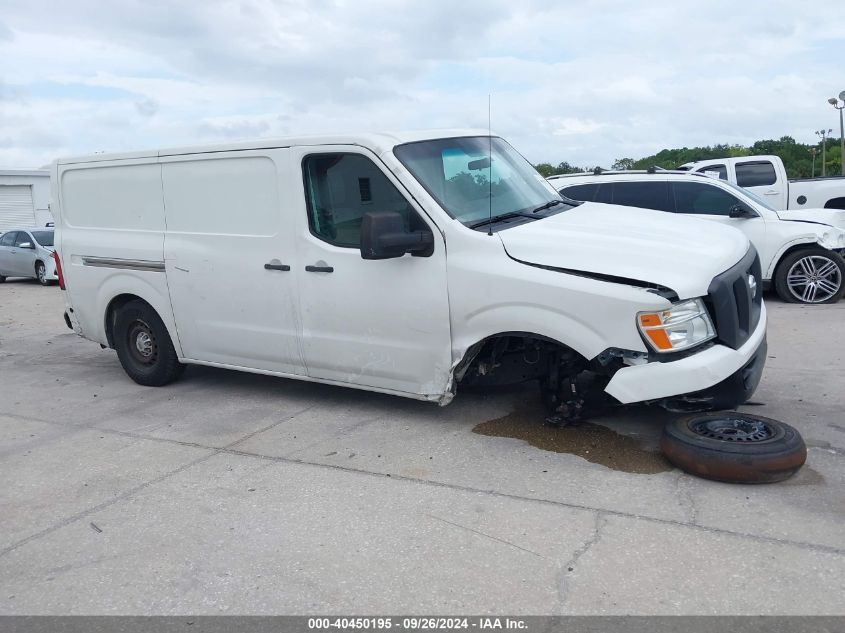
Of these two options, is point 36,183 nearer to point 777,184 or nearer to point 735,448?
point 777,184

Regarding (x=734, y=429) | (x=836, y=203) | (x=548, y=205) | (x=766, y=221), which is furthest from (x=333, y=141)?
(x=836, y=203)

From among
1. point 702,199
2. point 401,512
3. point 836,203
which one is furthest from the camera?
point 836,203

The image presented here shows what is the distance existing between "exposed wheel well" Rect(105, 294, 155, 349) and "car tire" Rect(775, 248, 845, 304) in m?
7.98

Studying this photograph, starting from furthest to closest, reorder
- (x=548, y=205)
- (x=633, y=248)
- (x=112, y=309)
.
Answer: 1. (x=112, y=309)
2. (x=548, y=205)
3. (x=633, y=248)

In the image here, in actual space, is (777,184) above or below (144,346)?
above

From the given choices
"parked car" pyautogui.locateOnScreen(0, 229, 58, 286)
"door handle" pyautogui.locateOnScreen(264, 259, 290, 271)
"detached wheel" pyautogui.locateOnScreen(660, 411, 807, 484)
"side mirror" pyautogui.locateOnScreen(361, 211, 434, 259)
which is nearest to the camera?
"detached wheel" pyautogui.locateOnScreen(660, 411, 807, 484)

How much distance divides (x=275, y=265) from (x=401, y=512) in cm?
243

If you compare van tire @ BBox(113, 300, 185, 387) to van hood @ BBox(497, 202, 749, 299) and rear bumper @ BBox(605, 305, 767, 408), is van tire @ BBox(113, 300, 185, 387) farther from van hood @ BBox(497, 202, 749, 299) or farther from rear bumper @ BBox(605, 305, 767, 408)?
rear bumper @ BBox(605, 305, 767, 408)

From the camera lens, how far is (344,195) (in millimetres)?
5742

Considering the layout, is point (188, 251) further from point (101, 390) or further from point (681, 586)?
point (681, 586)

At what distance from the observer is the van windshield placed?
5461 mm

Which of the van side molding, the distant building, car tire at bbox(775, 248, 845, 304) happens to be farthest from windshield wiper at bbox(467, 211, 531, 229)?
the distant building

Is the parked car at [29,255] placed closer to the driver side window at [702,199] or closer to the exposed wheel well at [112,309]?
the exposed wheel well at [112,309]
